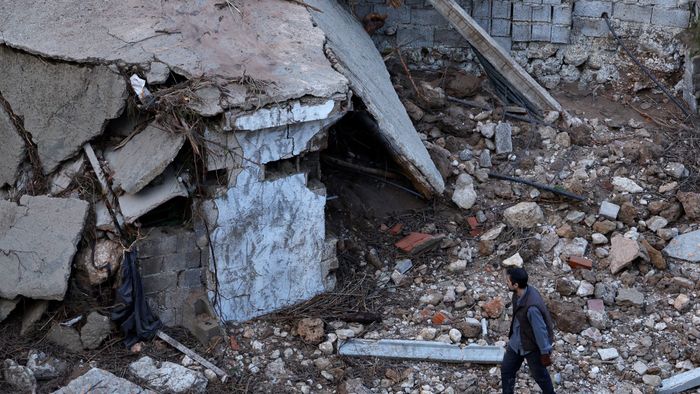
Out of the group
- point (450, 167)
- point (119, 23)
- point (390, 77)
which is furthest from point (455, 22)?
point (119, 23)

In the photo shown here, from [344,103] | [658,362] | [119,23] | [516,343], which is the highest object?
[119,23]

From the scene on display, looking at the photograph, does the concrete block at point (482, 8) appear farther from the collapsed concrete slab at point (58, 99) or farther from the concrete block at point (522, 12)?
the collapsed concrete slab at point (58, 99)

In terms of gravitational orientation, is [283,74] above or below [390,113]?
above

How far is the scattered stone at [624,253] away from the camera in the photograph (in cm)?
783

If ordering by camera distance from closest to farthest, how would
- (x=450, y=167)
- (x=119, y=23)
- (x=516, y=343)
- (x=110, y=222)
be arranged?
(x=516, y=343)
(x=110, y=222)
(x=119, y=23)
(x=450, y=167)

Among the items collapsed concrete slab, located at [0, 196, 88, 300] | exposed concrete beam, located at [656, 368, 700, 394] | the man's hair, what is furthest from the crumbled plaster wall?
the man's hair

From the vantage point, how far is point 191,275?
282 inches

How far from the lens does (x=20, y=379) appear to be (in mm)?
6555

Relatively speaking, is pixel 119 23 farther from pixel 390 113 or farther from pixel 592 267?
pixel 592 267

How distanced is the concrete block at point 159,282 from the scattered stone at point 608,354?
128 inches

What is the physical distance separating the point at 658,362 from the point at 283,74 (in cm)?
354

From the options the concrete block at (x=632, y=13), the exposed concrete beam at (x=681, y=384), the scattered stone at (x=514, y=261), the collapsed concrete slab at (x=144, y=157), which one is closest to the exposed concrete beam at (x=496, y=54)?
the concrete block at (x=632, y=13)

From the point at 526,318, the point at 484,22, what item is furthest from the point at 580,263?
the point at 484,22

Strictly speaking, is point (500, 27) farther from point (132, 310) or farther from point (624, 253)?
point (132, 310)
